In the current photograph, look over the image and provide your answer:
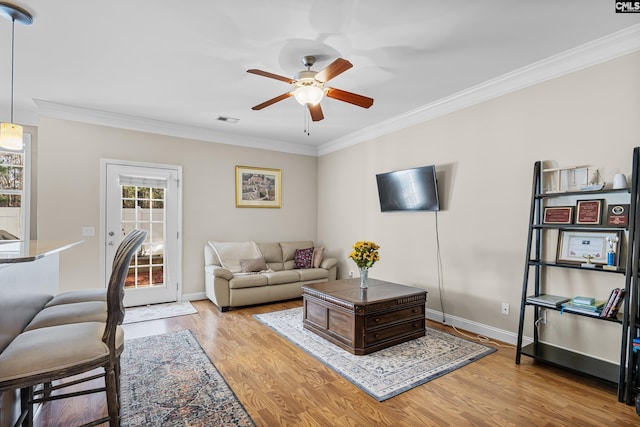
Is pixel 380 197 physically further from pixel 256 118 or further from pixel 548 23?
pixel 548 23

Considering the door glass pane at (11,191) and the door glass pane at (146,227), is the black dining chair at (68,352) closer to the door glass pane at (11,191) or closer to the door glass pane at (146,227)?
the door glass pane at (146,227)

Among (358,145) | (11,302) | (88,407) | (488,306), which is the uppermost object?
(358,145)

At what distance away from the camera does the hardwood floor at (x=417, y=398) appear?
2100mm

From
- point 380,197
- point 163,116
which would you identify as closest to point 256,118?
point 163,116

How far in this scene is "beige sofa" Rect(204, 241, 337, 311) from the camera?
4.54 m

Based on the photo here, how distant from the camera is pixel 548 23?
2404 millimetres

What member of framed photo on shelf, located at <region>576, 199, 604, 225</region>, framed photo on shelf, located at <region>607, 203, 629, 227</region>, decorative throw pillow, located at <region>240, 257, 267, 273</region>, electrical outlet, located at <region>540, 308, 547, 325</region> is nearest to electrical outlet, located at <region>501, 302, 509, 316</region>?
electrical outlet, located at <region>540, 308, 547, 325</region>

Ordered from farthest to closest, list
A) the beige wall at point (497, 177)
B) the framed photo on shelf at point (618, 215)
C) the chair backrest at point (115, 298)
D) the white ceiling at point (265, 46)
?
the beige wall at point (497, 177), the framed photo on shelf at point (618, 215), the white ceiling at point (265, 46), the chair backrest at point (115, 298)

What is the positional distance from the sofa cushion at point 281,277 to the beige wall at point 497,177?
47.7 inches

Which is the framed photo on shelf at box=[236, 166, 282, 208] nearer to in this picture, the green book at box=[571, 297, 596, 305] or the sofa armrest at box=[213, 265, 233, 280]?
the sofa armrest at box=[213, 265, 233, 280]

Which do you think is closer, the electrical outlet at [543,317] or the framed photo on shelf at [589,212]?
the framed photo on shelf at [589,212]

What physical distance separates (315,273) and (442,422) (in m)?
3.36

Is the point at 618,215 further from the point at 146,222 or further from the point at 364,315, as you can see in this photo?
the point at 146,222

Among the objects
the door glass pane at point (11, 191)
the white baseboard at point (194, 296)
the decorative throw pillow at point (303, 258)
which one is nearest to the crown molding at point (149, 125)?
the door glass pane at point (11, 191)
